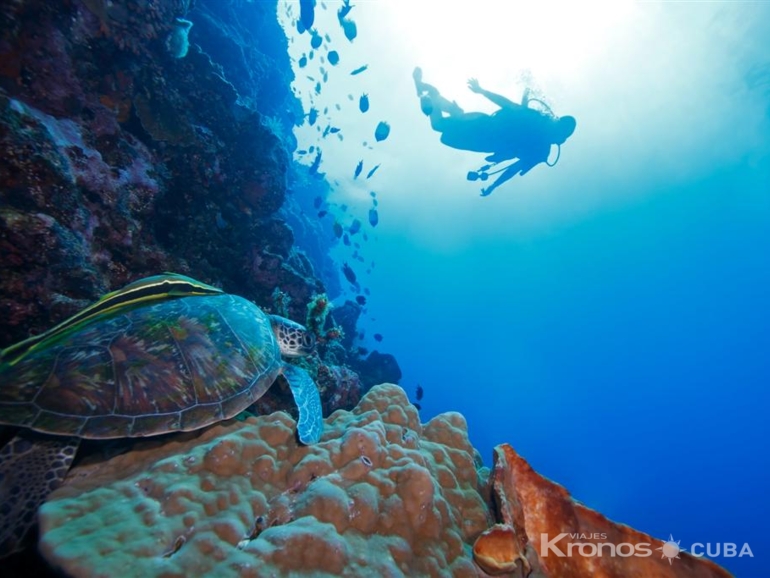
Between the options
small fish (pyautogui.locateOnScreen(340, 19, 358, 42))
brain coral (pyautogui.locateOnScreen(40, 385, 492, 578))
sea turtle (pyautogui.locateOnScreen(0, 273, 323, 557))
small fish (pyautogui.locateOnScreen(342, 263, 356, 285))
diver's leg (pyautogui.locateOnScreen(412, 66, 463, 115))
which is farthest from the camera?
diver's leg (pyautogui.locateOnScreen(412, 66, 463, 115))

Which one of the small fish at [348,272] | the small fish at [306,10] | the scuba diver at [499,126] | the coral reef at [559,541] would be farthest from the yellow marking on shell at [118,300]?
the scuba diver at [499,126]

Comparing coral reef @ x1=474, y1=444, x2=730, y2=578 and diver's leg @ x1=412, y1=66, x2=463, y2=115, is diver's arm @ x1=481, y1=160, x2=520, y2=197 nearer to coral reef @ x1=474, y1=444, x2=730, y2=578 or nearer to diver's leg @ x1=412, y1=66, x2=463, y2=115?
diver's leg @ x1=412, y1=66, x2=463, y2=115

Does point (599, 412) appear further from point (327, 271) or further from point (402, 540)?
point (402, 540)

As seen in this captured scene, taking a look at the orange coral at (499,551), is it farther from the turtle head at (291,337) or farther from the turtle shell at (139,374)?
the turtle head at (291,337)

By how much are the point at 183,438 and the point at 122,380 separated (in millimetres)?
776

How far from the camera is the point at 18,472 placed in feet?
6.52

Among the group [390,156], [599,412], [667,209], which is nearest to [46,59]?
[390,156]

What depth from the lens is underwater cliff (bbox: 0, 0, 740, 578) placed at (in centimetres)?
180

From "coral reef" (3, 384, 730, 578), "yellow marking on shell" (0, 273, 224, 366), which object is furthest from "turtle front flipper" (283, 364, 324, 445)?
"yellow marking on shell" (0, 273, 224, 366)

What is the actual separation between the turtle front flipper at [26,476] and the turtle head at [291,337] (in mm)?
2089

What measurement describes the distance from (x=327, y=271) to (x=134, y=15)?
21938mm

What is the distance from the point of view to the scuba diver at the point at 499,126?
42.8 ft

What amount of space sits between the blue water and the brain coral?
1449 centimetres

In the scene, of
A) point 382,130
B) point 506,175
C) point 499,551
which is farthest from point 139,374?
point 506,175
